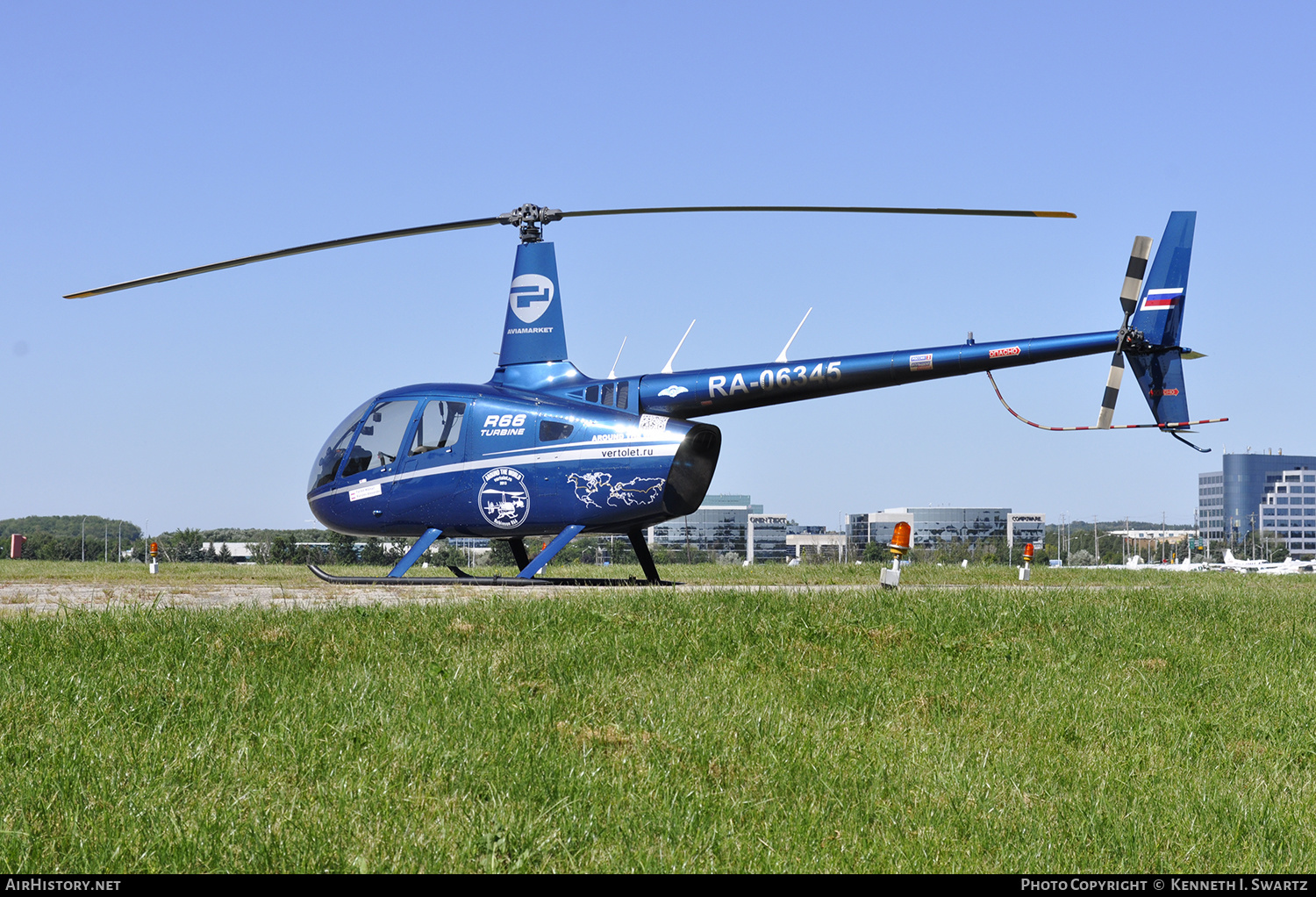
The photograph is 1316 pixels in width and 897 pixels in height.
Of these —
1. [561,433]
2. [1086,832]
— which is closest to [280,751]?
[1086,832]

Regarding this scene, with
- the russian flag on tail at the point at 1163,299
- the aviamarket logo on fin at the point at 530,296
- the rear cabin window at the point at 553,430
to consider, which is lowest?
the rear cabin window at the point at 553,430

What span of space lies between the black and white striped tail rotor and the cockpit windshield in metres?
9.66

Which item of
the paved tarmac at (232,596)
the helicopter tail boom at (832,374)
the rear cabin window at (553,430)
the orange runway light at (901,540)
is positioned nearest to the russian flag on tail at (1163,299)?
the helicopter tail boom at (832,374)

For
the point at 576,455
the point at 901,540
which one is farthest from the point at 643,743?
the point at 576,455

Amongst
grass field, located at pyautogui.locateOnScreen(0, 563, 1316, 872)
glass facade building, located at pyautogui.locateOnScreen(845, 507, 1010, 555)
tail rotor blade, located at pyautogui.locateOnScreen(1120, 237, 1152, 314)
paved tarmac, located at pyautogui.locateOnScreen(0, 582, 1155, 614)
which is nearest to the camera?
grass field, located at pyautogui.locateOnScreen(0, 563, 1316, 872)

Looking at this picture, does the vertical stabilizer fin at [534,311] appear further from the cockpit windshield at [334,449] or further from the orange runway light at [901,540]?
the orange runway light at [901,540]

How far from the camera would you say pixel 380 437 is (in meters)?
15.3

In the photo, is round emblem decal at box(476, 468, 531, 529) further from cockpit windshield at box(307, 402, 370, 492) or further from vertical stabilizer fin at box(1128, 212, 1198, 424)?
vertical stabilizer fin at box(1128, 212, 1198, 424)

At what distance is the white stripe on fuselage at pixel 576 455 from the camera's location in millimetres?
14000

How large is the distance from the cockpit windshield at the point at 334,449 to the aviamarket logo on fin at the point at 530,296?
96.9 inches

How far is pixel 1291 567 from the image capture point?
71.7 meters

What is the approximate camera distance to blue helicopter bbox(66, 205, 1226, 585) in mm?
13930

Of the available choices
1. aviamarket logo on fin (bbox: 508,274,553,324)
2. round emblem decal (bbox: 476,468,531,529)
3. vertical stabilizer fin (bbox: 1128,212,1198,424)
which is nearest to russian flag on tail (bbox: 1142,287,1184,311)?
vertical stabilizer fin (bbox: 1128,212,1198,424)
